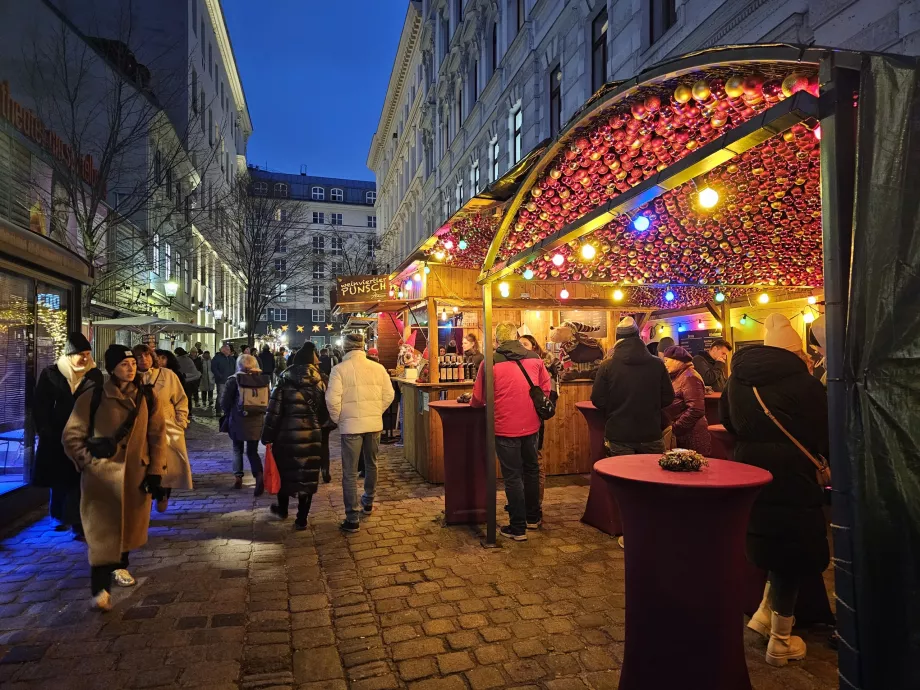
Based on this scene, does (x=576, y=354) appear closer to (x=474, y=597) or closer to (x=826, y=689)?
(x=474, y=597)

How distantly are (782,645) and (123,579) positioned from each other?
472 centimetres

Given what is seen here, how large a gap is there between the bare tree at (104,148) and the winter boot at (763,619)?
11749 mm

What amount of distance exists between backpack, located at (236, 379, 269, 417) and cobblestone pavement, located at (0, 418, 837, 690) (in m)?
1.67

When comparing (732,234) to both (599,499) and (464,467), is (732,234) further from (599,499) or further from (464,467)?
(464,467)

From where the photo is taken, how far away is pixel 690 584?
2.83 meters

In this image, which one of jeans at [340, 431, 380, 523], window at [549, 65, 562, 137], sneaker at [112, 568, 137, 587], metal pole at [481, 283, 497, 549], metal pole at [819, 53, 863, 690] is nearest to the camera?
metal pole at [819, 53, 863, 690]

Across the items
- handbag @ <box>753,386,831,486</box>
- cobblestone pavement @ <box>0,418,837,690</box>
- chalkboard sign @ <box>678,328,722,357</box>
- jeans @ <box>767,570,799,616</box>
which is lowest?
cobblestone pavement @ <box>0,418,837,690</box>

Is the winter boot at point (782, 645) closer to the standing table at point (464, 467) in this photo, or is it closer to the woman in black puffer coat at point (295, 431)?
the standing table at point (464, 467)

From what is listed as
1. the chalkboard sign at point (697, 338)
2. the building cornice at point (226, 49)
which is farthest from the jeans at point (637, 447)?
the building cornice at point (226, 49)

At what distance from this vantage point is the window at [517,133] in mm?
19734

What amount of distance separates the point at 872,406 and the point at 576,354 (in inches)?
299

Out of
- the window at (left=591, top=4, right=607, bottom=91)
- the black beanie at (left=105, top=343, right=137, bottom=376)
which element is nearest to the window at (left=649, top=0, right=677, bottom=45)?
the window at (left=591, top=4, right=607, bottom=91)

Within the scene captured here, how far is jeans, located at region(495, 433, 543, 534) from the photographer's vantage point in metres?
5.63

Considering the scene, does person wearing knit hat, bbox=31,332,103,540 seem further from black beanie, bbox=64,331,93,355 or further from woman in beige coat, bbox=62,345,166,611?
woman in beige coat, bbox=62,345,166,611
